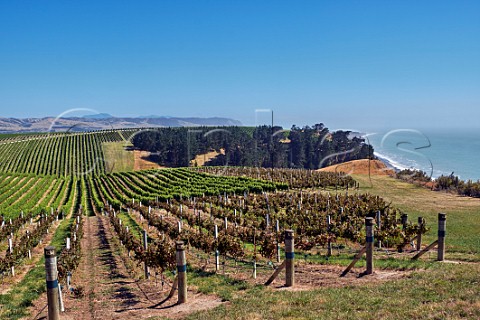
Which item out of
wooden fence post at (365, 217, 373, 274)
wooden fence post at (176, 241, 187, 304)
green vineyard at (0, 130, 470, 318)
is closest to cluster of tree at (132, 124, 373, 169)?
green vineyard at (0, 130, 470, 318)

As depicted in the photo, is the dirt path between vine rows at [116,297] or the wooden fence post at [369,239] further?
the wooden fence post at [369,239]

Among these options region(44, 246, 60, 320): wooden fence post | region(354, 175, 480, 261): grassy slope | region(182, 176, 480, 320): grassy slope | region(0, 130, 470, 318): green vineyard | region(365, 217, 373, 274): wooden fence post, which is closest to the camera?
region(182, 176, 480, 320): grassy slope

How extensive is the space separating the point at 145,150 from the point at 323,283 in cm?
11675

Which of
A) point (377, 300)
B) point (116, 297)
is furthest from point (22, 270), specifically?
point (377, 300)

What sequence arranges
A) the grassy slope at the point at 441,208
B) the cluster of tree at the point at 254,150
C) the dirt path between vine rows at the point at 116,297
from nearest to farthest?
the dirt path between vine rows at the point at 116,297, the grassy slope at the point at 441,208, the cluster of tree at the point at 254,150

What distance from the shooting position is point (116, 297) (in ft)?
31.2

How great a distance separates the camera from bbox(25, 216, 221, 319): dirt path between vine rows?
8.00m

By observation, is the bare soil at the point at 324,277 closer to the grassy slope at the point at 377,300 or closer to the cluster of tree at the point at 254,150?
the grassy slope at the point at 377,300

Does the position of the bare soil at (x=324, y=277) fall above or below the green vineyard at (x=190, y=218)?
above

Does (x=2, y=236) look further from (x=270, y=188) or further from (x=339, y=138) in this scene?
(x=339, y=138)

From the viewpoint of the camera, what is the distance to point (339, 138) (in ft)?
392

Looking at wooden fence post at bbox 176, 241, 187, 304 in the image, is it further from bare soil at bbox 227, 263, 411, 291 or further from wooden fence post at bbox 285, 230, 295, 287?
wooden fence post at bbox 285, 230, 295, 287

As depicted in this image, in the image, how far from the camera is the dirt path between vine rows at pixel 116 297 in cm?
800

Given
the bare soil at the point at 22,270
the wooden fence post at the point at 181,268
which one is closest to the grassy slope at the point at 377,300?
the wooden fence post at the point at 181,268
